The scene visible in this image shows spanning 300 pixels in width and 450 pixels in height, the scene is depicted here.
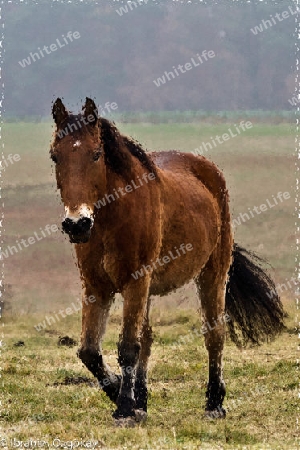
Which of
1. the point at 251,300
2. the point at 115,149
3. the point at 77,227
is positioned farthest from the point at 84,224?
the point at 251,300

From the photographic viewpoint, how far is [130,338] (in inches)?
285

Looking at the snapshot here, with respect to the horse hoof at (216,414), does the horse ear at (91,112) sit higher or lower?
higher

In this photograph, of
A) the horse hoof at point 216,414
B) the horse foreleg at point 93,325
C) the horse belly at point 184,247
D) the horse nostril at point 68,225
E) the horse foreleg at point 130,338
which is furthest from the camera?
the horse hoof at point 216,414

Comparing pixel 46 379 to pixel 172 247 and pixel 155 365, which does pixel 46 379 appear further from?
pixel 172 247

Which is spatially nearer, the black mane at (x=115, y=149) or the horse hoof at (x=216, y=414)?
the black mane at (x=115, y=149)

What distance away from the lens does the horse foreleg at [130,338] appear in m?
7.16

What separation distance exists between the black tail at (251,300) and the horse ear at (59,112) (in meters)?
3.87

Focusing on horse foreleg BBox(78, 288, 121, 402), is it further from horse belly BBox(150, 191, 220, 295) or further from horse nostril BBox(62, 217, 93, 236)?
horse nostril BBox(62, 217, 93, 236)

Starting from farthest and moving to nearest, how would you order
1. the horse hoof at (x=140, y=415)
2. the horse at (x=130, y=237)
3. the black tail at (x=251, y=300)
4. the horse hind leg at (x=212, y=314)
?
the black tail at (x=251, y=300), the horse hind leg at (x=212, y=314), the horse hoof at (x=140, y=415), the horse at (x=130, y=237)

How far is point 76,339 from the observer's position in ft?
47.6

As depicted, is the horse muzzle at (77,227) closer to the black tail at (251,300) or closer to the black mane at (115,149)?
the black mane at (115,149)

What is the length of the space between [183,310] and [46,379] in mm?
5720

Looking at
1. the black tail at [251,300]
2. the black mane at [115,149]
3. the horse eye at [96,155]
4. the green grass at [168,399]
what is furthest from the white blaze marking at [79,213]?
the black tail at [251,300]

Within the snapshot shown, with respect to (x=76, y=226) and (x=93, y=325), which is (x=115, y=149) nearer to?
(x=76, y=226)
